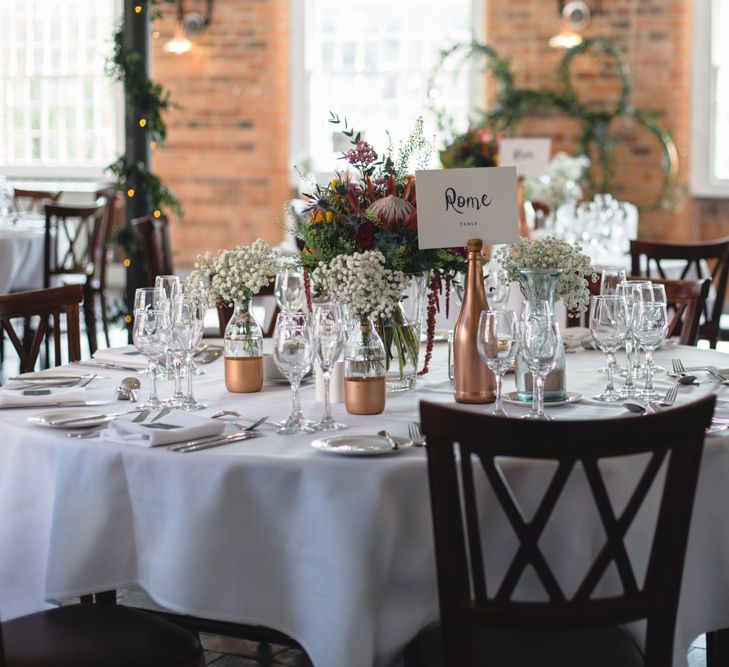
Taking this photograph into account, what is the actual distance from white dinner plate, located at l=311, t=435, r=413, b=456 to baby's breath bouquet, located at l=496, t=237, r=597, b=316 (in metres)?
0.66

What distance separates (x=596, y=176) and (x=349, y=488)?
24.0ft

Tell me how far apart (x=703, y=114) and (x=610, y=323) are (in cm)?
667

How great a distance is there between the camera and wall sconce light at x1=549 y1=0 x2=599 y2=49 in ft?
28.1

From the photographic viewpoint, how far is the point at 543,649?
177 cm

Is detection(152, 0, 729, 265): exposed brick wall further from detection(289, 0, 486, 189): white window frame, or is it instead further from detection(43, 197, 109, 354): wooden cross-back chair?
detection(43, 197, 109, 354): wooden cross-back chair

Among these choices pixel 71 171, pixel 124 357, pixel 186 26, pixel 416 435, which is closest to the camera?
pixel 416 435

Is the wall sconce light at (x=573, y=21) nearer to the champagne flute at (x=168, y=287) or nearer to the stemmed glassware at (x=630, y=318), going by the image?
the stemmed glassware at (x=630, y=318)

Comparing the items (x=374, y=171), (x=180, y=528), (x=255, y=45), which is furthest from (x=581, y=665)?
(x=255, y=45)

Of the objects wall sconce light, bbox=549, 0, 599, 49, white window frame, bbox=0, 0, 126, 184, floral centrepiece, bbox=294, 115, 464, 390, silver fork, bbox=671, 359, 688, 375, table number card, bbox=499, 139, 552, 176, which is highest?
wall sconce light, bbox=549, 0, 599, 49

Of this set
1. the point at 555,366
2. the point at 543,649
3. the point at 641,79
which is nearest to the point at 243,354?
the point at 555,366

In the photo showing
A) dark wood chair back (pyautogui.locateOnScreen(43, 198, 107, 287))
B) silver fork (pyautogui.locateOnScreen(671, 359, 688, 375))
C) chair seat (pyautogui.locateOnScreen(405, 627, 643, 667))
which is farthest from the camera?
dark wood chair back (pyautogui.locateOnScreen(43, 198, 107, 287))

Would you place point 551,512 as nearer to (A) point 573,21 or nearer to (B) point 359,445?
(B) point 359,445

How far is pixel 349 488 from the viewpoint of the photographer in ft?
5.98

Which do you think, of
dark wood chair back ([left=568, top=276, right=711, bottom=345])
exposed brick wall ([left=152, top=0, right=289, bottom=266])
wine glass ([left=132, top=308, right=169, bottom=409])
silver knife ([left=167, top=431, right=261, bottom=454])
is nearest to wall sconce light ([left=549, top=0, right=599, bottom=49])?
exposed brick wall ([left=152, top=0, right=289, bottom=266])
